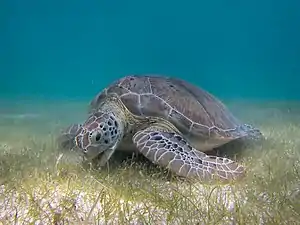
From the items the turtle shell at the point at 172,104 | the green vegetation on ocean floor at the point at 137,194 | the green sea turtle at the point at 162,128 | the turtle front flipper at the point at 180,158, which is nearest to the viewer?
the green vegetation on ocean floor at the point at 137,194

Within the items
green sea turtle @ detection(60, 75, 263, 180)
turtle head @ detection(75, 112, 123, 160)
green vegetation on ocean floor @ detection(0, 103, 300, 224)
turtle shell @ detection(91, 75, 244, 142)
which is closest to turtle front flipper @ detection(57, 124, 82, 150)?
green sea turtle @ detection(60, 75, 263, 180)

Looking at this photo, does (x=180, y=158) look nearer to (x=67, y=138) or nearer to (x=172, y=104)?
(x=172, y=104)

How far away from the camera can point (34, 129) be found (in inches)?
315

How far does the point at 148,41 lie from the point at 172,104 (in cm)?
7776

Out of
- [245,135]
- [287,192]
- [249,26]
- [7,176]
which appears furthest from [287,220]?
[249,26]

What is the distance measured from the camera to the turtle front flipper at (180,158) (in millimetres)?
4062

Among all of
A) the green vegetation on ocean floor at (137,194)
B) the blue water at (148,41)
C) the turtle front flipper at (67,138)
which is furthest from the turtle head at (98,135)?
the blue water at (148,41)

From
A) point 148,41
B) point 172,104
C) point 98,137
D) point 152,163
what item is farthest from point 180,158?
point 148,41

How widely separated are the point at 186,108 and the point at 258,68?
85.1 m

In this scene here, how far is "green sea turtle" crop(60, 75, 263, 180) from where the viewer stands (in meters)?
4.26

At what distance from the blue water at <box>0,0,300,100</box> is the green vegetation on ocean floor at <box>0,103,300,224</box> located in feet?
190

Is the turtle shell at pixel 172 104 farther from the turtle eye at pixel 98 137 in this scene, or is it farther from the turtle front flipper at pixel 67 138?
the turtle eye at pixel 98 137

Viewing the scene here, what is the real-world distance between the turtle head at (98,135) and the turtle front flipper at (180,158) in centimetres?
Answer: 24

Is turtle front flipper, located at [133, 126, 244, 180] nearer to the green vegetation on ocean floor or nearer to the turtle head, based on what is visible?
the green vegetation on ocean floor
